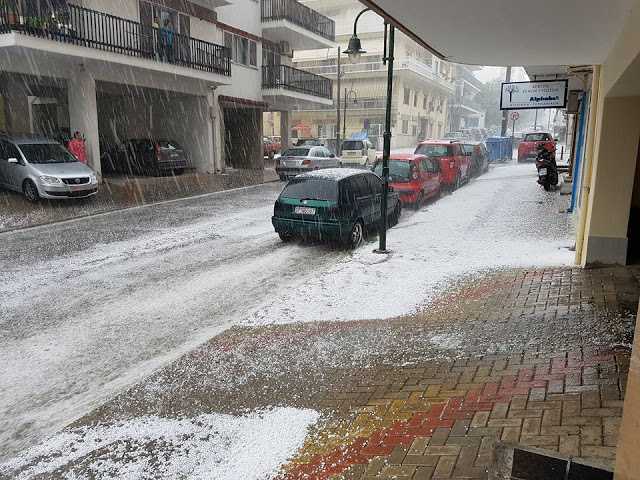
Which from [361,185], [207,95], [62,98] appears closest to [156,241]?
[361,185]

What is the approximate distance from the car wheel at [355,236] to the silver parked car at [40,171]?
854cm

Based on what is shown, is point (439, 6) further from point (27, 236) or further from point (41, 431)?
point (27, 236)

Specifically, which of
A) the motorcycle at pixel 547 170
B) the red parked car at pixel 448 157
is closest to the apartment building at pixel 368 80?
the red parked car at pixel 448 157

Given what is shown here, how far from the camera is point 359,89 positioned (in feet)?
176

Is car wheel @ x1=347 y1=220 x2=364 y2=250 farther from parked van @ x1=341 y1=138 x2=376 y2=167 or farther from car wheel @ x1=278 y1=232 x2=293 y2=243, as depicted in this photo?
parked van @ x1=341 y1=138 x2=376 y2=167

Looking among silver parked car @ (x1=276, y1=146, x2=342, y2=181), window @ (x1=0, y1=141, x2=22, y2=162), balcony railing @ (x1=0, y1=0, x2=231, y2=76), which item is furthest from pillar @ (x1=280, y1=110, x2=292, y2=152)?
window @ (x1=0, y1=141, x2=22, y2=162)

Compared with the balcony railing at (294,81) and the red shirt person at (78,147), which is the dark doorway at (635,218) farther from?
the balcony railing at (294,81)

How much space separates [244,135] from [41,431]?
24.1 m

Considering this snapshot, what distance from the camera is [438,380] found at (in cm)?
439

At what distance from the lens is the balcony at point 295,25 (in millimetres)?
24906

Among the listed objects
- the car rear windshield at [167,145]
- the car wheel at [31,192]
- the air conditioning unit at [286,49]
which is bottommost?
the car wheel at [31,192]

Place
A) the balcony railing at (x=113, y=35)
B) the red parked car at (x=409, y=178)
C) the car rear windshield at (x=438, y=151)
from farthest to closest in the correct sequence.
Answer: the car rear windshield at (x=438, y=151), the red parked car at (x=409, y=178), the balcony railing at (x=113, y=35)

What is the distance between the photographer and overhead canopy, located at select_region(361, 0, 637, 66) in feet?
14.1

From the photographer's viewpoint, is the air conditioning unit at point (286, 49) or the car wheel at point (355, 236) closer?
the car wheel at point (355, 236)
